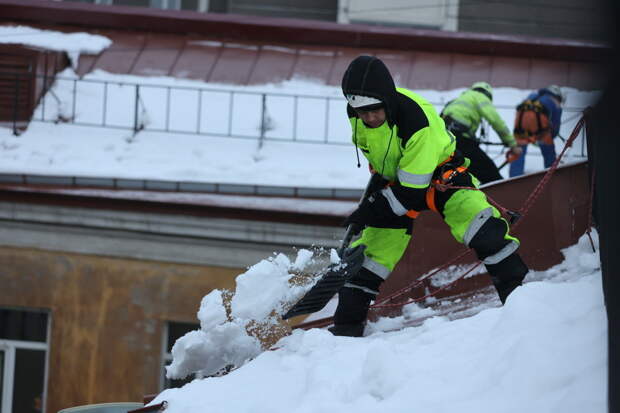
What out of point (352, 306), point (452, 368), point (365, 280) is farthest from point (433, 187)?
point (452, 368)

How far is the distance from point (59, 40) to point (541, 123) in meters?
6.13

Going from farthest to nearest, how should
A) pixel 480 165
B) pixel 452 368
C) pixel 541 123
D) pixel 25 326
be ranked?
pixel 25 326 < pixel 541 123 < pixel 480 165 < pixel 452 368

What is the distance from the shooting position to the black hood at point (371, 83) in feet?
18.6

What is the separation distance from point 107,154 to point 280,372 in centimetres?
685

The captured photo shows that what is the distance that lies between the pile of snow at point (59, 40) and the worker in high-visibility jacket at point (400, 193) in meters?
7.79

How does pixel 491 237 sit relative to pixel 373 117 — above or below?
below

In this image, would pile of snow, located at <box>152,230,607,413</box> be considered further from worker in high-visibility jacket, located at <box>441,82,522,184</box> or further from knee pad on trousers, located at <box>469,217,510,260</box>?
worker in high-visibility jacket, located at <box>441,82,522,184</box>

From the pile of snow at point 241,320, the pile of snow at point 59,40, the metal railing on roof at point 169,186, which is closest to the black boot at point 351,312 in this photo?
the pile of snow at point 241,320

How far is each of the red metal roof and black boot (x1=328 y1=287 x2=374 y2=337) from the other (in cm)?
718

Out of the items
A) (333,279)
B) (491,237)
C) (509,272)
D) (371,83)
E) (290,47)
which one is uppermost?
(290,47)

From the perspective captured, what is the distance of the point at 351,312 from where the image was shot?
243 inches

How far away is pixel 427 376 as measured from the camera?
4.56 m

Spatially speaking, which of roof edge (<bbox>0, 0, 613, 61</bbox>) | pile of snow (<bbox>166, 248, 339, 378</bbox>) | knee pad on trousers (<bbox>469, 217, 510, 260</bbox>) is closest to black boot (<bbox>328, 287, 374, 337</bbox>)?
pile of snow (<bbox>166, 248, 339, 378</bbox>)

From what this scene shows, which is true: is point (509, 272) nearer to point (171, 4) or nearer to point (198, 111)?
point (198, 111)
